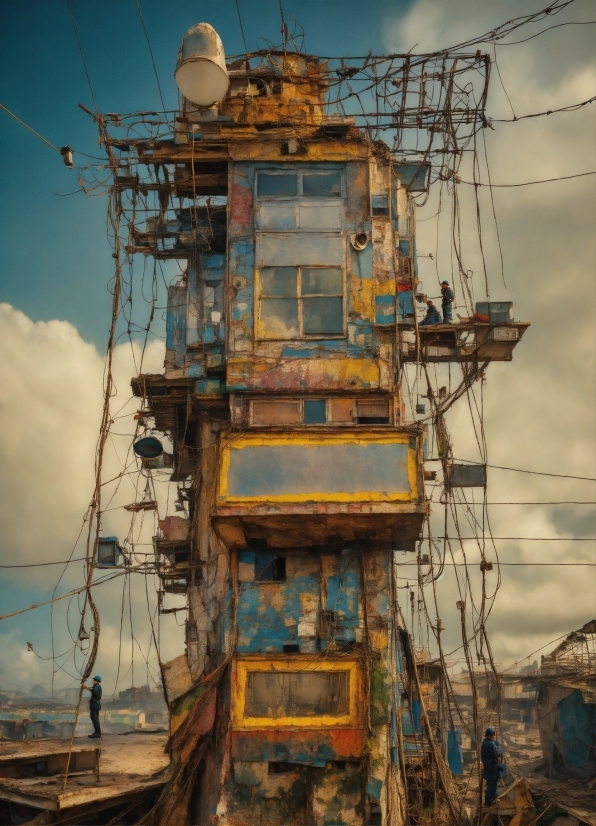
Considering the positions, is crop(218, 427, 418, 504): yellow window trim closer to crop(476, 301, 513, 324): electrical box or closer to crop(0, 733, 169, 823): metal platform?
crop(476, 301, 513, 324): electrical box

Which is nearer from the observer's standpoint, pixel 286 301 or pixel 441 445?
pixel 286 301

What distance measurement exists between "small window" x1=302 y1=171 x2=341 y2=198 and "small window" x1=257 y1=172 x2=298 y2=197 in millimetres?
266

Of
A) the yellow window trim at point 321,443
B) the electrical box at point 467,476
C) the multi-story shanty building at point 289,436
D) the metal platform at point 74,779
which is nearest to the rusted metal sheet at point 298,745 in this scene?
the multi-story shanty building at point 289,436

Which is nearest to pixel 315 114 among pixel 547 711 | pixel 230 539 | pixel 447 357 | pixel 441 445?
pixel 447 357

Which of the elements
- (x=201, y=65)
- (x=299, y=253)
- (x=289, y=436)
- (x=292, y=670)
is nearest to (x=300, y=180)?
(x=299, y=253)

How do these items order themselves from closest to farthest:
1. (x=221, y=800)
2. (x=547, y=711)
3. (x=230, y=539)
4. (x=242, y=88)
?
(x=221, y=800) → (x=230, y=539) → (x=242, y=88) → (x=547, y=711)

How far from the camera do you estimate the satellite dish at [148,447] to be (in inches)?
858

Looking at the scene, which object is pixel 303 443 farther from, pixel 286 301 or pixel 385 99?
pixel 385 99

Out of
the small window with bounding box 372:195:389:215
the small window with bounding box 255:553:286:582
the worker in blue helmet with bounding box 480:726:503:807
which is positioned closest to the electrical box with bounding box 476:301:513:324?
the small window with bounding box 372:195:389:215

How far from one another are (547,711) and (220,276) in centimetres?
2418

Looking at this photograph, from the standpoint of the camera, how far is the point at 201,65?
1783 cm

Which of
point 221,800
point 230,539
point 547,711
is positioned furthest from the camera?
point 547,711

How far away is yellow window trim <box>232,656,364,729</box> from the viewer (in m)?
17.1

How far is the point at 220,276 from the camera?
71.5 feet
